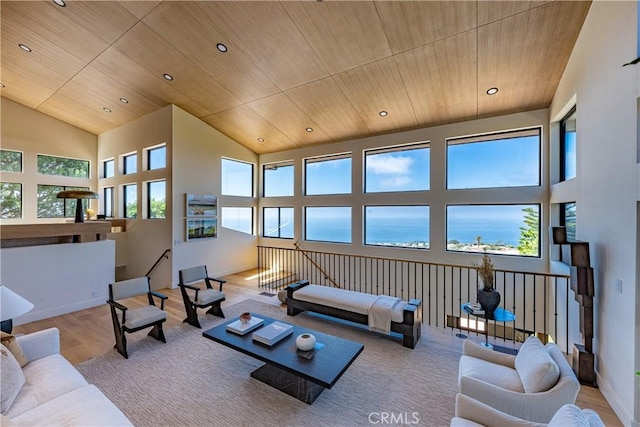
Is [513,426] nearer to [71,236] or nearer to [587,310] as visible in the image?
[587,310]

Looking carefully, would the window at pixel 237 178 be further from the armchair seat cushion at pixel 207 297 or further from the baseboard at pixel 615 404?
the baseboard at pixel 615 404

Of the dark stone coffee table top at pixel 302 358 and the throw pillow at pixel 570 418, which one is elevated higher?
the throw pillow at pixel 570 418

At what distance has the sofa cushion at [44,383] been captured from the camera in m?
1.75

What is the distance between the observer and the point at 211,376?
2781mm

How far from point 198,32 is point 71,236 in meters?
4.21

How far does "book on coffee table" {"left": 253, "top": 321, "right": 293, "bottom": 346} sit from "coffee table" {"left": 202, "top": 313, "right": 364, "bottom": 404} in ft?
0.14

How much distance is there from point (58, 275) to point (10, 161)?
5.27 meters

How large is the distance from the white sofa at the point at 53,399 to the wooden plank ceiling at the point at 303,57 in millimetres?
4363

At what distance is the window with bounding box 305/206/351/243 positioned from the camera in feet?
23.2

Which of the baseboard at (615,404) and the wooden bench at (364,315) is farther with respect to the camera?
the wooden bench at (364,315)

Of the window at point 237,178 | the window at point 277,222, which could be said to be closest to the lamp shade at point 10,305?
the window at point 237,178

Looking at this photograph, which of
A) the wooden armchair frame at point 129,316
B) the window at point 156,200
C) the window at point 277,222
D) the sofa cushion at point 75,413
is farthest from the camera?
the window at point 277,222

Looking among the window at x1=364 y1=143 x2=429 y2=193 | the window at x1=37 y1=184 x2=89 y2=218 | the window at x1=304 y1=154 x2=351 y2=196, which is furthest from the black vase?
the window at x1=37 y1=184 x2=89 y2=218

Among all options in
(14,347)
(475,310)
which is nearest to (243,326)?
(14,347)
